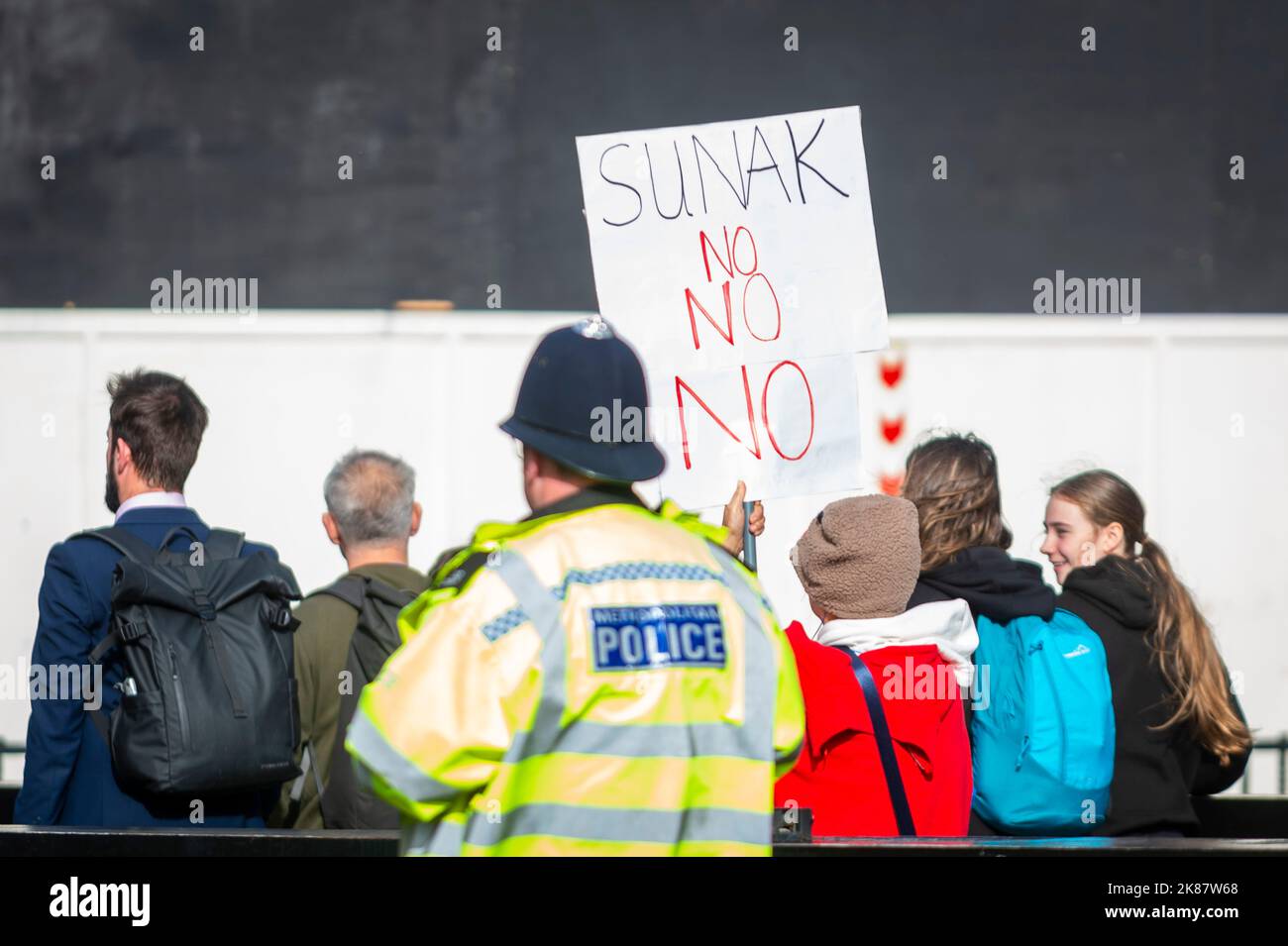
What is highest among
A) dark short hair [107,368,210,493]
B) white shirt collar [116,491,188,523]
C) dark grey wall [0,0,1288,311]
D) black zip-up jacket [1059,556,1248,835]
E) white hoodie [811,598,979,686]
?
dark grey wall [0,0,1288,311]

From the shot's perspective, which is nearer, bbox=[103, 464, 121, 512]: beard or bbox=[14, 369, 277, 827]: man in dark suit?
bbox=[14, 369, 277, 827]: man in dark suit

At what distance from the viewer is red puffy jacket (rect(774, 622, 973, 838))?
267 cm

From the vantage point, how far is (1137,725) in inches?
124

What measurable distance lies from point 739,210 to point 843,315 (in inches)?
12.9

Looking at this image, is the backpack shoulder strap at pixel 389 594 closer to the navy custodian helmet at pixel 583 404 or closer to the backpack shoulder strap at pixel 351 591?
the backpack shoulder strap at pixel 351 591

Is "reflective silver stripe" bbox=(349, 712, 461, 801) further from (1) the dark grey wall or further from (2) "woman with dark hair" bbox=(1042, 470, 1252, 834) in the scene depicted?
(1) the dark grey wall

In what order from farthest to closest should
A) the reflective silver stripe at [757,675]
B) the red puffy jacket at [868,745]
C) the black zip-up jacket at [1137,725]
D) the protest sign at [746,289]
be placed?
the protest sign at [746,289]
the black zip-up jacket at [1137,725]
the red puffy jacket at [868,745]
the reflective silver stripe at [757,675]

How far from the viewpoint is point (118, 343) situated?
5.86 m

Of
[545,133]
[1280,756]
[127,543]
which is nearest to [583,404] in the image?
[127,543]

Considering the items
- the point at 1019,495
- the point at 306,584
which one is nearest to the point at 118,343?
the point at 306,584

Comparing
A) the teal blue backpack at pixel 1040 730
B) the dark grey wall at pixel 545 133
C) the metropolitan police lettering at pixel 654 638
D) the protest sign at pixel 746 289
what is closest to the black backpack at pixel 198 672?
the protest sign at pixel 746 289

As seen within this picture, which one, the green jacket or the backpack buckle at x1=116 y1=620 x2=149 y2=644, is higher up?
the backpack buckle at x1=116 y1=620 x2=149 y2=644

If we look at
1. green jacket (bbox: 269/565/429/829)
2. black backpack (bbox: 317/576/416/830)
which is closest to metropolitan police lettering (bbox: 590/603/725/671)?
black backpack (bbox: 317/576/416/830)

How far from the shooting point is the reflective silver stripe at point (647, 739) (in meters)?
1.89
